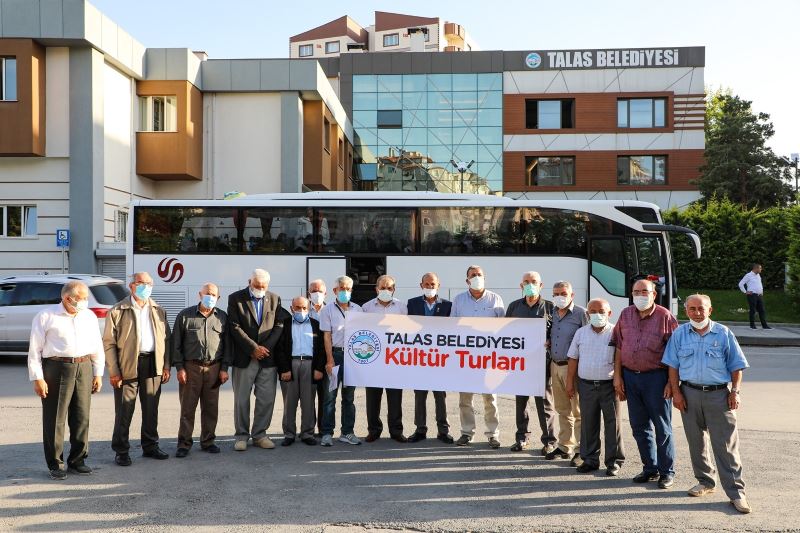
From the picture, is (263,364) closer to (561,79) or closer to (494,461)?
(494,461)

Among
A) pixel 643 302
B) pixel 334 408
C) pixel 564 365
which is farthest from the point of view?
pixel 334 408

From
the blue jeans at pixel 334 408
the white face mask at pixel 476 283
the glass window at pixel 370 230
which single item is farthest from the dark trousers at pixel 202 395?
the glass window at pixel 370 230

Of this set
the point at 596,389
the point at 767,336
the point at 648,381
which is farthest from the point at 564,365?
the point at 767,336

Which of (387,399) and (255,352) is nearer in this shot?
(255,352)

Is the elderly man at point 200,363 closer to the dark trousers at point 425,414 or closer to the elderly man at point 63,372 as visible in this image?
the elderly man at point 63,372

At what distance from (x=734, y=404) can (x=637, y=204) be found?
415 inches

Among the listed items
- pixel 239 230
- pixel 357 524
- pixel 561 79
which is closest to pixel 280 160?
pixel 239 230

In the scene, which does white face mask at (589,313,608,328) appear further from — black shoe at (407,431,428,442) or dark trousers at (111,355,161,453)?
dark trousers at (111,355,161,453)

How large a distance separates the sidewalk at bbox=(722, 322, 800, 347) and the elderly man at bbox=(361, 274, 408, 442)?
14.2m

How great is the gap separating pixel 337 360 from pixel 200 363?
59.9 inches

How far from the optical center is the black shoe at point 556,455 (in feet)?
24.9

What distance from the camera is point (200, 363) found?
784cm

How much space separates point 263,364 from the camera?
815 centimetres

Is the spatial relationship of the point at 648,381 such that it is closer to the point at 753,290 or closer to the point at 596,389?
the point at 596,389
